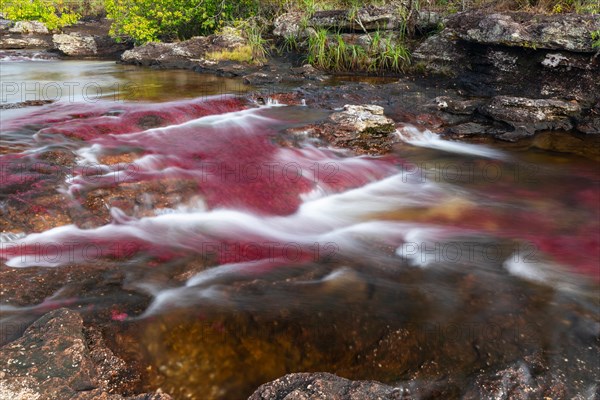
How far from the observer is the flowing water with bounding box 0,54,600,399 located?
8.98ft

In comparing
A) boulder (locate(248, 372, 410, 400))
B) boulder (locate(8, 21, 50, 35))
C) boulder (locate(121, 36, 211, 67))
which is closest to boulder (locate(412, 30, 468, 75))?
boulder (locate(121, 36, 211, 67))

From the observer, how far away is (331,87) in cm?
895

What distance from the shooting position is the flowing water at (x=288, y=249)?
2.74 metres

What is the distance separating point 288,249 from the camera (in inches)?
166

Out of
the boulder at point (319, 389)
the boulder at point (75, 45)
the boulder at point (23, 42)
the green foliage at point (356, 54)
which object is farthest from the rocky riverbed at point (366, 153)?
the boulder at point (23, 42)

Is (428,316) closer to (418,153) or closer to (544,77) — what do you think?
(418,153)

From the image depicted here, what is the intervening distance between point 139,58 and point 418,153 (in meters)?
10.4

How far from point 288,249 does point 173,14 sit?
46.0 feet

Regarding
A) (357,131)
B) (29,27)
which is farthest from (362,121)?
(29,27)

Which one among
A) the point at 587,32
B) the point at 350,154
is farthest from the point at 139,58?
the point at 587,32

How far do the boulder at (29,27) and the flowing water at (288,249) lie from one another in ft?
56.5

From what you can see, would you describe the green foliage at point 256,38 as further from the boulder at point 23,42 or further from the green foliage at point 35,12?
the green foliage at point 35,12

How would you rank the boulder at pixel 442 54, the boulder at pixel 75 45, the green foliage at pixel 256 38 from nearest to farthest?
the boulder at pixel 442 54
the green foliage at pixel 256 38
the boulder at pixel 75 45

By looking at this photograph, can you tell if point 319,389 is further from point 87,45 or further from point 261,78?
point 87,45
